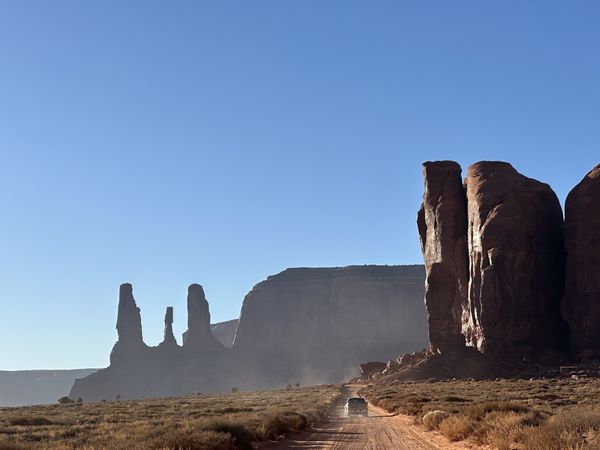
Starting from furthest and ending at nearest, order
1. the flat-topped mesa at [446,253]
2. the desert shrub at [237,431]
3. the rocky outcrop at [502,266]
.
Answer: the flat-topped mesa at [446,253] < the rocky outcrop at [502,266] < the desert shrub at [237,431]

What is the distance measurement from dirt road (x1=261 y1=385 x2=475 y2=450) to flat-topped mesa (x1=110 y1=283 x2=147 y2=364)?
529ft

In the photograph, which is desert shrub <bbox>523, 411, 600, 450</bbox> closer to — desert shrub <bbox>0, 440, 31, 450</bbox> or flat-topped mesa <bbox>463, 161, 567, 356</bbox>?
desert shrub <bbox>0, 440, 31, 450</bbox>

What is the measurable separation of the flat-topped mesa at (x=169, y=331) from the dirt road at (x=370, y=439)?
15711 centimetres

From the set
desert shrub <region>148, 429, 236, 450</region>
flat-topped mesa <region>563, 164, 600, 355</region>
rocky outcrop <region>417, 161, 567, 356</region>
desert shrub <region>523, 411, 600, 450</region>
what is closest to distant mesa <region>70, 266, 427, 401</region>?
rocky outcrop <region>417, 161, 567, 356</region>

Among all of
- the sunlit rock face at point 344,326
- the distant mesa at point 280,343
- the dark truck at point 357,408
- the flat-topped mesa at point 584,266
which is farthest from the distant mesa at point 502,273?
the sunlit rock face at point 344,326

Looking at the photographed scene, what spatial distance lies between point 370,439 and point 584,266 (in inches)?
2183

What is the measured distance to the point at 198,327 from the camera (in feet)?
610

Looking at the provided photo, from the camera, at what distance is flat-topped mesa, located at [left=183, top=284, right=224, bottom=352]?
18425cm

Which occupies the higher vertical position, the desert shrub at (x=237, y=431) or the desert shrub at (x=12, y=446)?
the desert shrub at (x=12, y=446)

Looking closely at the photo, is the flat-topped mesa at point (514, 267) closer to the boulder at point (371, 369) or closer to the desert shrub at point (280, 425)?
the boulder at point (371, 369)

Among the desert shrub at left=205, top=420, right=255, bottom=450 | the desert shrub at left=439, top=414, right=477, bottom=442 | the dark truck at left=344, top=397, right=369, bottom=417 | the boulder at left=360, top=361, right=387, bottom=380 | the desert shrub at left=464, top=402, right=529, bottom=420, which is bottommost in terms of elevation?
the boulder at left=360, top=361, right=387, bottom=380

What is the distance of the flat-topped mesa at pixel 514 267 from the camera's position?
7262cm

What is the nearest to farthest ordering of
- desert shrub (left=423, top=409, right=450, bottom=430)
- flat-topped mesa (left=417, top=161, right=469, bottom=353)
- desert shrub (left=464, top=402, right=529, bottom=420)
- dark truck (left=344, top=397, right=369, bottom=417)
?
desert shrub (left=464, top=402, right=529, bottom=420) → desert shrub (left=423, top=409, right=450, bottom=430) → dark truck (left=344, top=397, right=369, bottom=417) → flat-topped mesa (left=417, top=161, right=469, bottom=353)

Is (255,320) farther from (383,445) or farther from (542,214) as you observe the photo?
(383,445)
